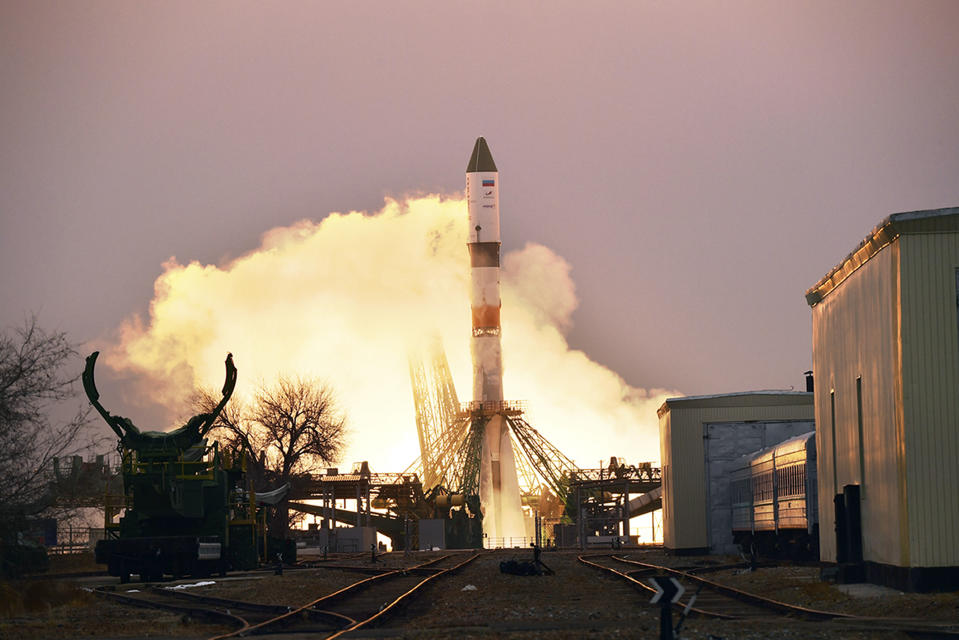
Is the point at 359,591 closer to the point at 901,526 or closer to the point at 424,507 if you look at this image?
the point at 901,526

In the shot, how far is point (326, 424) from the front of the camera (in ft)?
307

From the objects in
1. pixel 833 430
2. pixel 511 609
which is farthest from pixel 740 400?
pixel 511 609

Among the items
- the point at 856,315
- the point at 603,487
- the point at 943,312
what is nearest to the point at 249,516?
the point at 856,315

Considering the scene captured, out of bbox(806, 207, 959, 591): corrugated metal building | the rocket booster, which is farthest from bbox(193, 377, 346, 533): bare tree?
bbox(806, 207, 959, 591): corrugated metal building

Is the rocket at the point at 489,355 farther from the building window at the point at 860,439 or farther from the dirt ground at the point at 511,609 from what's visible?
the building window at the point at 860,439

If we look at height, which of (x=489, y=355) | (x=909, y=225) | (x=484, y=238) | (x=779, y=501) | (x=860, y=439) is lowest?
(x=779, y=501)

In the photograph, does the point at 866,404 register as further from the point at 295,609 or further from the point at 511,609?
the point at 295,609

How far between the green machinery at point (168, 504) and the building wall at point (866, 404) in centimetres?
1581

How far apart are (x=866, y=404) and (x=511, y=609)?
32.2ft

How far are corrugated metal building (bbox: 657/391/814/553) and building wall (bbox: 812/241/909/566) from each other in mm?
21939

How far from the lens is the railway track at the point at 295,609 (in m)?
21.1

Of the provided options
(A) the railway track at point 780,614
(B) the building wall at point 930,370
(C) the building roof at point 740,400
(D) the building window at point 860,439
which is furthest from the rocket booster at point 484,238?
(B) the building wall at point 930,370

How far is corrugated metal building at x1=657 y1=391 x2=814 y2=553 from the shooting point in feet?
191

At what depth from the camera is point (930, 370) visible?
26.6m
